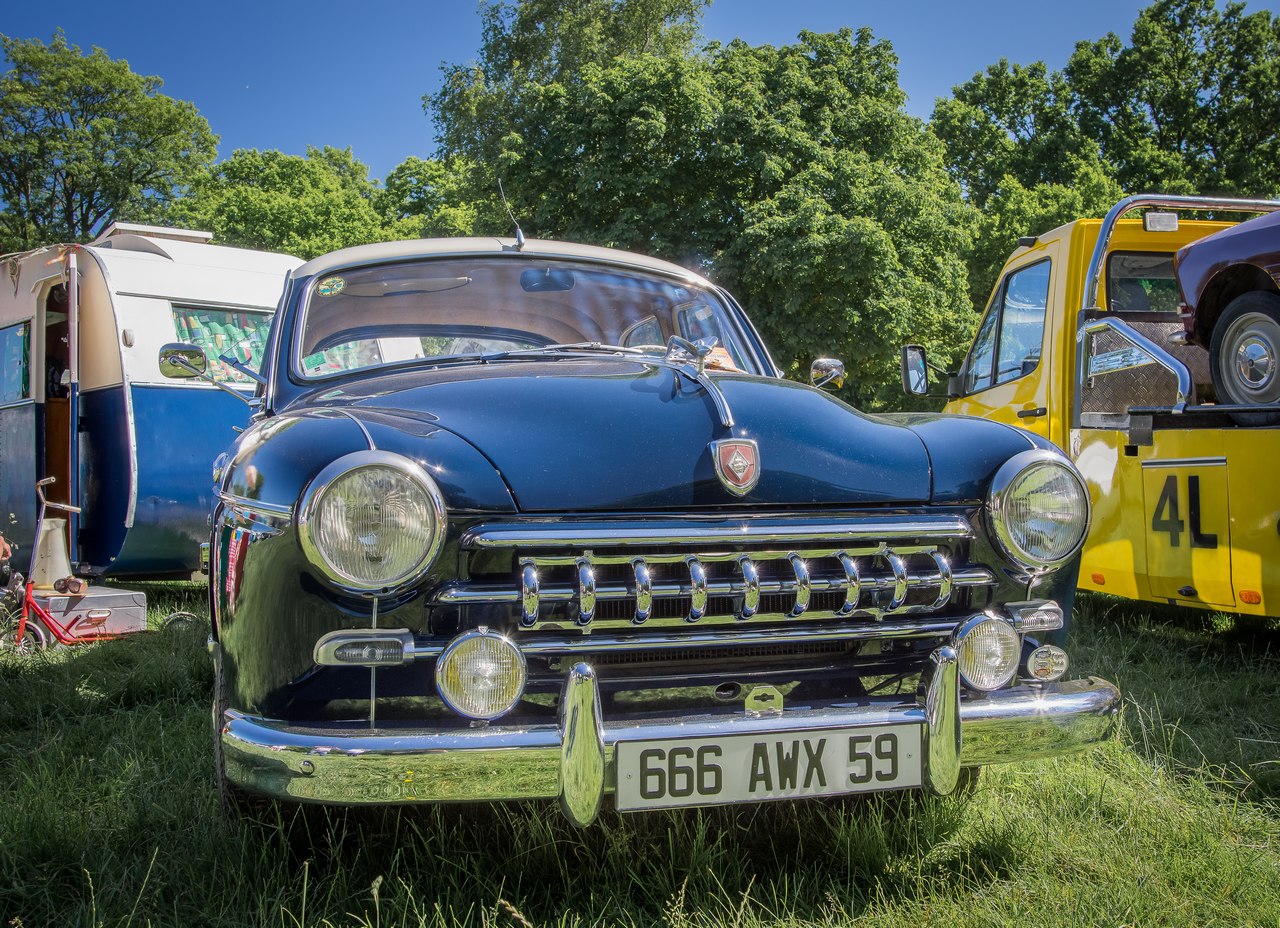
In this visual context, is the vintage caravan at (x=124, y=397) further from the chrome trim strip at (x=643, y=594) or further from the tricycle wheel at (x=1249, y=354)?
the tricycle wheel at (x=1249, y=354)

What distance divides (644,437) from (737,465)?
208mm

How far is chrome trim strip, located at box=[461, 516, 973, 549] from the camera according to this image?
2.01m

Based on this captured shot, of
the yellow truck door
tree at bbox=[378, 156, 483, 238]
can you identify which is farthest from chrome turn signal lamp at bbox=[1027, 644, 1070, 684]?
tree at bbox=[378, 156, 483, 238]

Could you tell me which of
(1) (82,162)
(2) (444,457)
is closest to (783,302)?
(2) (444,457)

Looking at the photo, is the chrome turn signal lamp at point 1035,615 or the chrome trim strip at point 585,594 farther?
the chrome turn signal lamp at point 1035,615

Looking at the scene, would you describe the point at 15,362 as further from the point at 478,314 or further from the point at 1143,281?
the point at 1143,281

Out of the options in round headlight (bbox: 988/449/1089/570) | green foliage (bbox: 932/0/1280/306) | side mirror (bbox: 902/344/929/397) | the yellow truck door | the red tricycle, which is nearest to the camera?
round headlight (bbox: 988/449/1089/570)

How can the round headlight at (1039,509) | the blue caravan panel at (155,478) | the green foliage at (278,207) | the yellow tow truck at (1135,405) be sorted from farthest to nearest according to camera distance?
the green foliage at (278,207), the blue caravan panel at (155,478), the yellow tow truck at (1135,405), the round headlight at (1039,509)

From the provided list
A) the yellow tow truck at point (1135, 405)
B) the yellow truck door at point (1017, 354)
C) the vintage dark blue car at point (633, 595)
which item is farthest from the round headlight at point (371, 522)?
the yellow truck door at point (1017, 354)

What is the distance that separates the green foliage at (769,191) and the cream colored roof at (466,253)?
14.8m

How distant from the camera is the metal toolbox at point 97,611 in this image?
18.2 feet

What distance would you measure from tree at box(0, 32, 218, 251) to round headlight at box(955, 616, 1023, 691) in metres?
30.1

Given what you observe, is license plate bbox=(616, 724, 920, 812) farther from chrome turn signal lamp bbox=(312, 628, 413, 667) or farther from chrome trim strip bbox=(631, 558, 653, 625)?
chrome turn signal lamp bbox=(312, 628, 413, 667)

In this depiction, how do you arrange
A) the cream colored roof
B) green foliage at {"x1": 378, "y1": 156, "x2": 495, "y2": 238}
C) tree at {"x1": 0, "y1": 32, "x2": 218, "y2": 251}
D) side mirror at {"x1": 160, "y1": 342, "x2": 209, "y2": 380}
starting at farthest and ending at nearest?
green foliage at {"x1": 378, "y1": 156, "x2": 495, "y2": 238}, tree at {"x1": 0, "y1": 32, "x2": 218, "y2": 251}, side mirror at {"x1": 160, "y1": 342, "x2": 209, "y2": 380}, the cream colored roof
